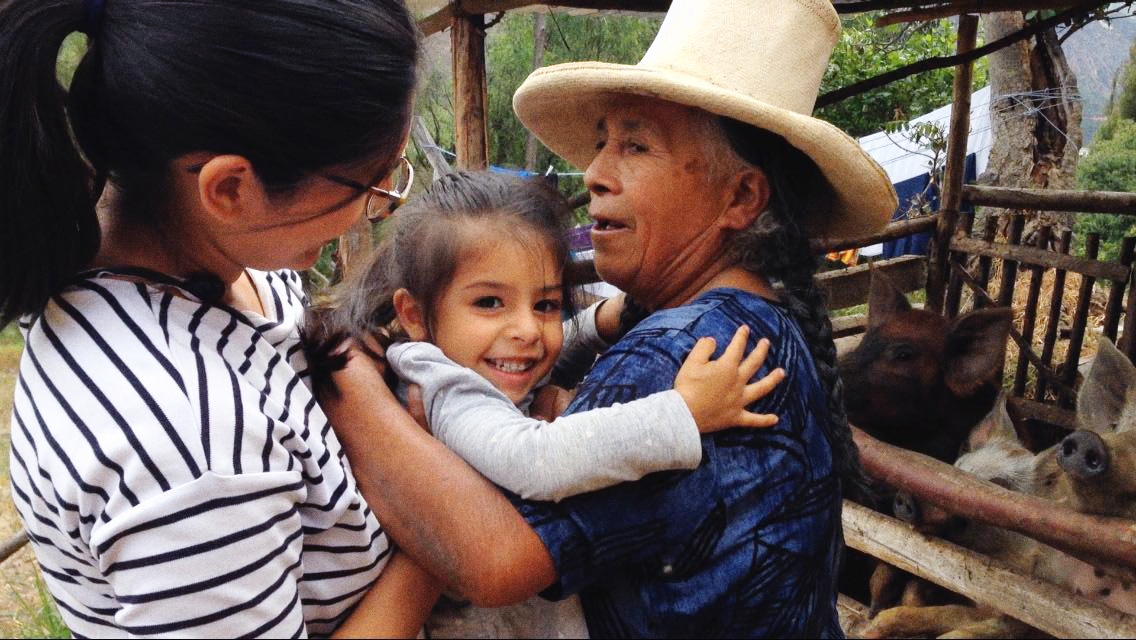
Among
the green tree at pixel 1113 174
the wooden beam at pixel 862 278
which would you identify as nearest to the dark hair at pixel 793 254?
the wooden beam at pixel 862 278

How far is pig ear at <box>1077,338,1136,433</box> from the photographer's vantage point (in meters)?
2.92

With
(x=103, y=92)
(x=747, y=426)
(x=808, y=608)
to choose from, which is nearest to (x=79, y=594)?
(x=103, y=92)

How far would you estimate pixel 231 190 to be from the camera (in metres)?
1.29

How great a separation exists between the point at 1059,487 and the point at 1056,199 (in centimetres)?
352

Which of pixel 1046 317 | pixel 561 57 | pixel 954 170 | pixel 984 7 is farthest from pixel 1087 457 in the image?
pixel 561 57

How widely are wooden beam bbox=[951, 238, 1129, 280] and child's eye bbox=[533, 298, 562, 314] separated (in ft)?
16.0

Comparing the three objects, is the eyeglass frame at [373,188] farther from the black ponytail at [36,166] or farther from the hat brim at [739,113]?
the hat brim at [739,113]

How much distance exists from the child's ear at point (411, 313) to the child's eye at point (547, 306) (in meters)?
0.28

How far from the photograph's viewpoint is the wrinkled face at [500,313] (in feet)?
6.57

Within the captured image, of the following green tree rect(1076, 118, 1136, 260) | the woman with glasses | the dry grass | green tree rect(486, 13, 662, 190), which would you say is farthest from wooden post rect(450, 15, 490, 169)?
green tree rect(486, 13, 662, 190)

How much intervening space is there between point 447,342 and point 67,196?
926mm

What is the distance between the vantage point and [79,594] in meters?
1.34

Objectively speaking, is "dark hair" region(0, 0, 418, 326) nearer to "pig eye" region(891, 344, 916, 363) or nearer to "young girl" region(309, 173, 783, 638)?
"young girl" region(309, 173, 783, 638)

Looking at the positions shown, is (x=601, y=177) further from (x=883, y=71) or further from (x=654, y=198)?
(x=883, y=71)
